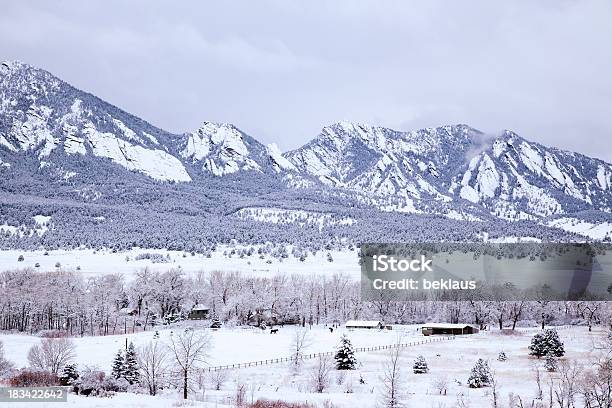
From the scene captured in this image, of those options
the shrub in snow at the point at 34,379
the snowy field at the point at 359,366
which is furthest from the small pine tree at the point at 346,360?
the shrub in snow at the point at 34,379

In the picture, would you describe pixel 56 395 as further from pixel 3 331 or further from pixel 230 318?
pixel 230 318

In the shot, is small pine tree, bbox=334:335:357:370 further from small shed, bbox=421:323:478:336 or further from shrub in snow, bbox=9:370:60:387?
small shed, bbox=421:323:478:336

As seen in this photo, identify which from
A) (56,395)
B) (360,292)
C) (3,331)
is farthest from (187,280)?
(56,395)

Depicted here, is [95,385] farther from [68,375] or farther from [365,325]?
[365,325]

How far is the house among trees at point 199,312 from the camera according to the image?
130m

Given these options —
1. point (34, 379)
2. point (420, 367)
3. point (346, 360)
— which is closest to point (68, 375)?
point (34, 379)

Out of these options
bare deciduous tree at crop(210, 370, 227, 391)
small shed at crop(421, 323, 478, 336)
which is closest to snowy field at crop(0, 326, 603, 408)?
bare deciduous tree at crop(210, 370, 227, 391)

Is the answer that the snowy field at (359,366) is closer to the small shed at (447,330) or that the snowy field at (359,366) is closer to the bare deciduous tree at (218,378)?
the bare deciduous tree at (218,378)

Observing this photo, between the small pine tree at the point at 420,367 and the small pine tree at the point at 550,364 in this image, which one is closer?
the small pine tree at the point at 550,364

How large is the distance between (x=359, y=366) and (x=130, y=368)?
28158 millimetres

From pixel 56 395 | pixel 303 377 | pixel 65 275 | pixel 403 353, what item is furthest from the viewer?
pixel 65 275

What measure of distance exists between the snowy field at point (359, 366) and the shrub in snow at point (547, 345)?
4.69ft

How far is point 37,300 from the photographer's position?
381 feet

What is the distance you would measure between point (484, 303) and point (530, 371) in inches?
2317
